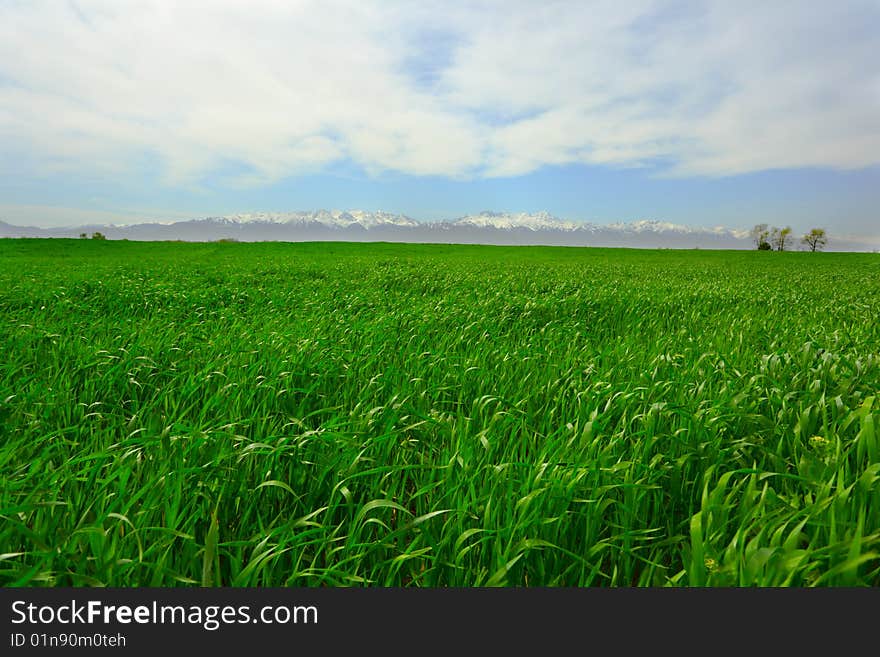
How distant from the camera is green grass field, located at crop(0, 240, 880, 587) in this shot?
182 cm

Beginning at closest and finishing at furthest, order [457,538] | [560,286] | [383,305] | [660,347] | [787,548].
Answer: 1. [787,548]
2. [457,538]
3. [660,347]
4. [383,305]
5. [560,286]

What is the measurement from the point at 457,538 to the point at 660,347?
4557 mm

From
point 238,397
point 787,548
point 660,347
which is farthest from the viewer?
point 660,347

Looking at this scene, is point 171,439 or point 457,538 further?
point 171,439

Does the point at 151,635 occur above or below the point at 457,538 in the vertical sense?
below

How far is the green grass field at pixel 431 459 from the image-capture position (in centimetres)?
182

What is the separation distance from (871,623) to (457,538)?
151 cm

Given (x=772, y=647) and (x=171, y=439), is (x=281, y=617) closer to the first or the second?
(x=171, y=439)

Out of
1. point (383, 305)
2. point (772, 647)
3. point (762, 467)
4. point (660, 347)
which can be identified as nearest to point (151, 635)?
point (772, 647)

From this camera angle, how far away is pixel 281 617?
157cm

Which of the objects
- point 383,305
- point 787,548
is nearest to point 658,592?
point 787,548

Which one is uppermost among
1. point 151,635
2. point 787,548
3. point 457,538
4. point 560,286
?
A: point 560,286

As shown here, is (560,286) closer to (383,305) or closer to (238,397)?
(383,305)

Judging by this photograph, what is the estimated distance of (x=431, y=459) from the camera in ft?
8.67
